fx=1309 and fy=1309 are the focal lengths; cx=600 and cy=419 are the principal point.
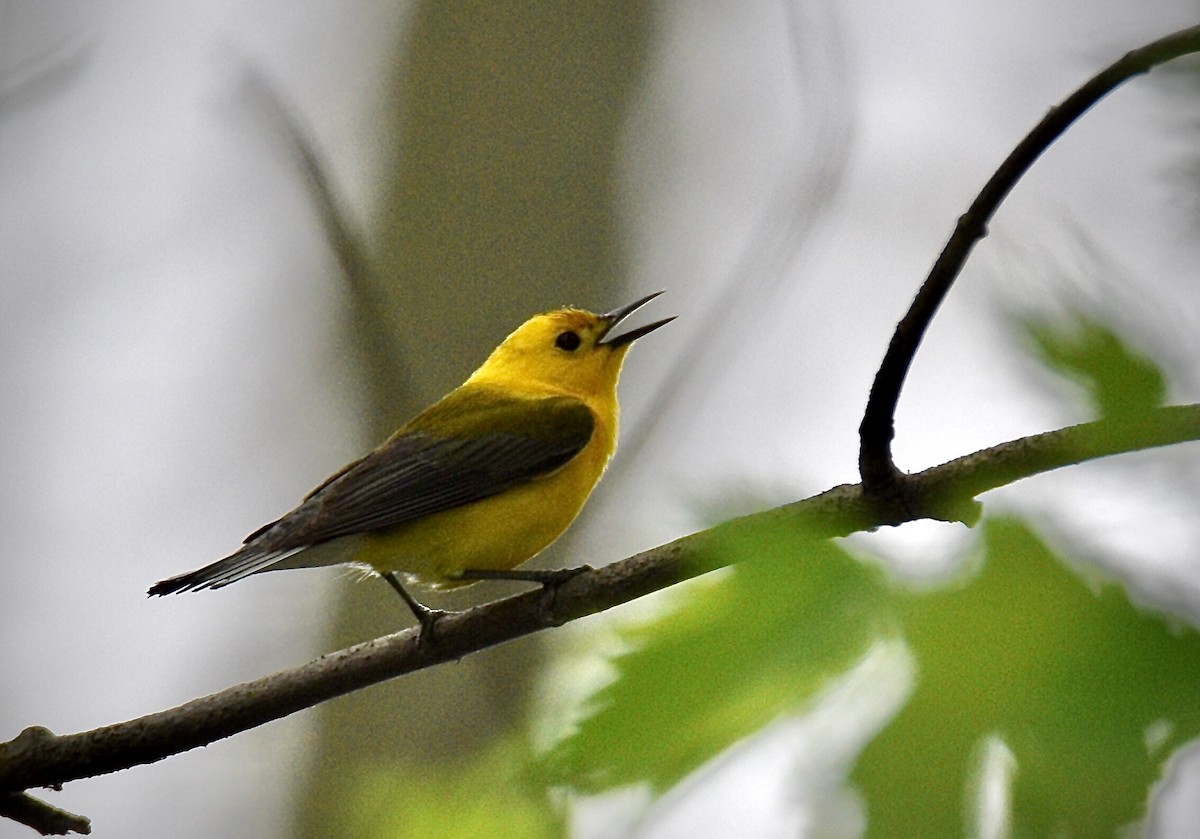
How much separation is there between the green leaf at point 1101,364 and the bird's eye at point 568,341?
3.89 meters

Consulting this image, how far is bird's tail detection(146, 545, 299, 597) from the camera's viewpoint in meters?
2.99

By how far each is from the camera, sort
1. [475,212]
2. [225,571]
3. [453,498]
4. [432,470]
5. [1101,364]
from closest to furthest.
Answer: [1101,364] → [225,571] → [453,498] → [432,470] → [475,212]

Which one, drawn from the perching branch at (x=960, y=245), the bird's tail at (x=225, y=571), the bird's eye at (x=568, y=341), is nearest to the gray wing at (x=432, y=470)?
the bird's tail at (x=225, y=571)

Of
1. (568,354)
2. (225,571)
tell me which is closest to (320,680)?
(225,571)

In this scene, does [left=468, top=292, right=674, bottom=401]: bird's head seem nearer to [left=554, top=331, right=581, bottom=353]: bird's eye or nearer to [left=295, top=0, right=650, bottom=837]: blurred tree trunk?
[left=554, top=331, right=581, bottom=353]: bird's eye

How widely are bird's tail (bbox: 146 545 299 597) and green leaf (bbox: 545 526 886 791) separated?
223 centimetres

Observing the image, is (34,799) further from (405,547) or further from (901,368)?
(901,368)

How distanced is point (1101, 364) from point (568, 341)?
393cm

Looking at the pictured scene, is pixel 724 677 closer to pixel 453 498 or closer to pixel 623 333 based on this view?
pixel 453 498

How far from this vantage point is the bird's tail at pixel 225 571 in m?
2.99

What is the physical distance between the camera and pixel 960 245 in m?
1.55

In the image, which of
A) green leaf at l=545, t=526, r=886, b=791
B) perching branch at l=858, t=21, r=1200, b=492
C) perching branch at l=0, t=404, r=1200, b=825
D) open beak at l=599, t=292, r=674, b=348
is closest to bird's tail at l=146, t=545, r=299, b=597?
perching branch at l=0, t=404, r=1200, b=825

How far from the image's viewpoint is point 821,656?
35.6 inches

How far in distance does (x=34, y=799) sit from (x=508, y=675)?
2905 mm
